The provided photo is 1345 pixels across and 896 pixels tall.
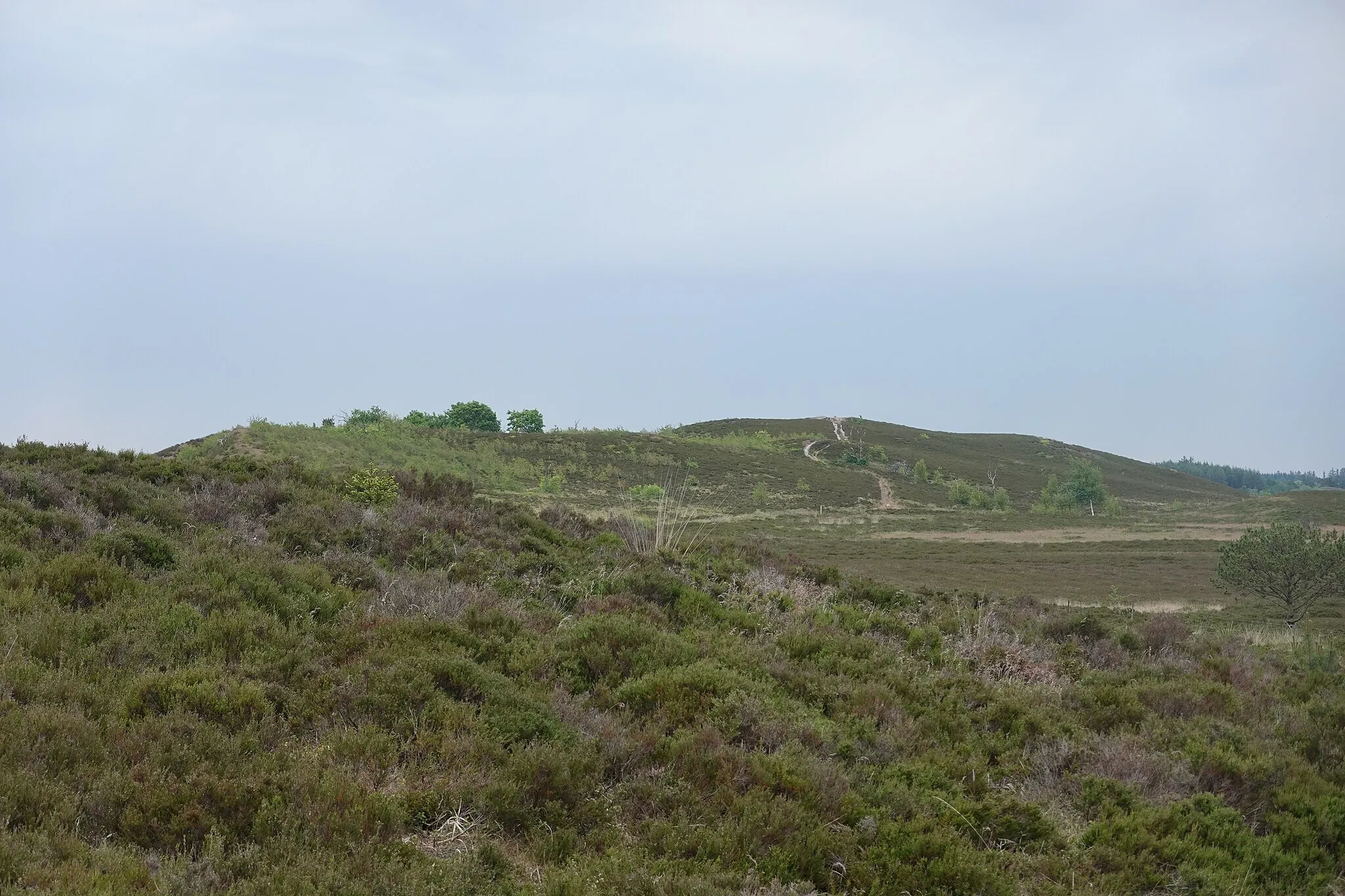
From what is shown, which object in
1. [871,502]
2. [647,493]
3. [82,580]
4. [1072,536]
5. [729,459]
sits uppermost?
[729,459]

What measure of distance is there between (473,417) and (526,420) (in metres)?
5.80

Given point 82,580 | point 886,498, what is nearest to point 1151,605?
point 82,580

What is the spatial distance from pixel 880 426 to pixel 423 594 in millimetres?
113960

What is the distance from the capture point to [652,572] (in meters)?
10.4

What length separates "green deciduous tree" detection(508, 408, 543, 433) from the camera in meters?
89.6

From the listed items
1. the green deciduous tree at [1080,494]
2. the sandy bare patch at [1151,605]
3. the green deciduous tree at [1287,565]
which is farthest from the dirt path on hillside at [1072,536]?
the green deciduous tree at [1080,494]

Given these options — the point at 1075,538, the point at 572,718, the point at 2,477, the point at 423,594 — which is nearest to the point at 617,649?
the point at 572,718

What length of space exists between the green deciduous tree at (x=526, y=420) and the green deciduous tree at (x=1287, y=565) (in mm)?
74628

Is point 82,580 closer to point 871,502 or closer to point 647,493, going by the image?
point 647,493

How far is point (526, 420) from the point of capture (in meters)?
90.2

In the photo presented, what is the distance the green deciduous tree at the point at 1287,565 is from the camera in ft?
62.1

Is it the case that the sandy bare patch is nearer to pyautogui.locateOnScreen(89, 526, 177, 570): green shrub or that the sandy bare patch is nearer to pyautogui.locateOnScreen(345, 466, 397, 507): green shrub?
pyautogui.locateOnScreen(345, 466, 397, 507): green shrub

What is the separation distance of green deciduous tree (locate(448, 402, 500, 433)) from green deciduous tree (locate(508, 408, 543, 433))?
6.64ft

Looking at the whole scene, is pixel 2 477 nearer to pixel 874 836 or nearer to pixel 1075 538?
pixel 874 836
